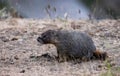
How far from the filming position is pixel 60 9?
12430mm

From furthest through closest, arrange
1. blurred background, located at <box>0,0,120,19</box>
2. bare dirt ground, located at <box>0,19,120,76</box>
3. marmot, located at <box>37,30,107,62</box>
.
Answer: blurred background, located at <box>0,0,120,19</box> < marmot, located at <box>37,30,107,62</box> < bare dirt ground, located at <box>0,19,120,76</box>

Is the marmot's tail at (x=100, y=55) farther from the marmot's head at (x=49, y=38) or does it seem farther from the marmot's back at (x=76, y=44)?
the marmot's head at (x=49, y=38)

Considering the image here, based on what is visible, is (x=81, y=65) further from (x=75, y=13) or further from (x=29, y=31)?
(x=75, y=13)

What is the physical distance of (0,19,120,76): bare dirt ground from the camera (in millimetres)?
6016

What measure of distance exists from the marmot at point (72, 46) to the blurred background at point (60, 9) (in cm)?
320

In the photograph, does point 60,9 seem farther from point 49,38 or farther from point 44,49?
point 49,38

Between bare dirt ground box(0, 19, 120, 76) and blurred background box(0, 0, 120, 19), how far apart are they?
75 centimetres

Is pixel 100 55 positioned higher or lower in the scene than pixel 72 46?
lower

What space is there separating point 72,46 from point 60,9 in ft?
19.3

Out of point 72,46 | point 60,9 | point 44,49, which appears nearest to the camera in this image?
point 72,46

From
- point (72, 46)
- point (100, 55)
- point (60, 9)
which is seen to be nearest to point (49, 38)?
point (72, 46)

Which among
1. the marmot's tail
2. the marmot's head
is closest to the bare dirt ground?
the marmot's tail

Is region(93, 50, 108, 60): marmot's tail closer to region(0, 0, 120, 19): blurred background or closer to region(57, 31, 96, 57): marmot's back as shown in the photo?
region(57, 31, 96, 57): marmot's back

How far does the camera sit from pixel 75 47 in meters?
6.60
